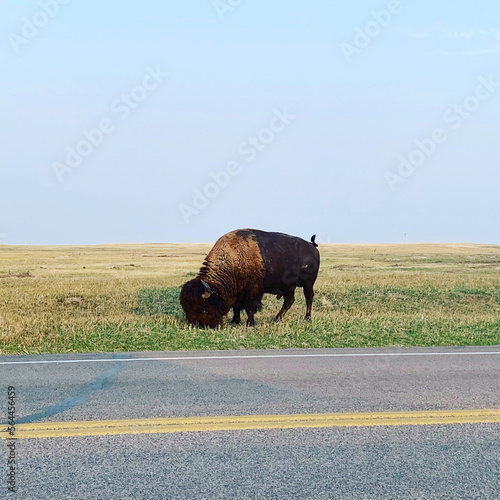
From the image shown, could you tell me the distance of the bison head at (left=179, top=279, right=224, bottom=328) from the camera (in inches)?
529

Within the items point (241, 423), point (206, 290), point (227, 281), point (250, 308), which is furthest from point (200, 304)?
point (241, 423)

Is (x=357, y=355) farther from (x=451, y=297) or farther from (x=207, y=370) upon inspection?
(x=451, y=297)

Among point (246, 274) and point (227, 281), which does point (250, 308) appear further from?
point (227, 281)

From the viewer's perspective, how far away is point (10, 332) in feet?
41.1

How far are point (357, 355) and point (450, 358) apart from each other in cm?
135

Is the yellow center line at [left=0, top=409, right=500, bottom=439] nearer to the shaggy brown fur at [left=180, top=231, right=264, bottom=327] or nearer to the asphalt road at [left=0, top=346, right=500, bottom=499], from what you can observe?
the asphalt road at [left=0, top=346, right=500, bottom=499]

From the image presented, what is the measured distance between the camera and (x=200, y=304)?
1347cm

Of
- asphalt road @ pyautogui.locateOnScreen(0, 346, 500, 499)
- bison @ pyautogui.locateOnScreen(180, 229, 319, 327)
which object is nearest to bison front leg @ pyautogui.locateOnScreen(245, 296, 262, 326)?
bison @ pyautogui.locateOnScreen(180, 229, 319, 327)

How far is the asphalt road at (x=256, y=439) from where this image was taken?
14.8ft

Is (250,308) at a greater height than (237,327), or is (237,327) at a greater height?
(250,308)

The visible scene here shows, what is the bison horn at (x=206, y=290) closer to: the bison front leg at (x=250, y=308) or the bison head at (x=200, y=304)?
the bison head at (x=200, y=304)

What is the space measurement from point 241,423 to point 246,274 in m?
8.69

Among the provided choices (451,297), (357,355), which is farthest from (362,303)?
(357,355)

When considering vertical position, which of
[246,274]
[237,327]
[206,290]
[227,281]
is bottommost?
[237,327]
